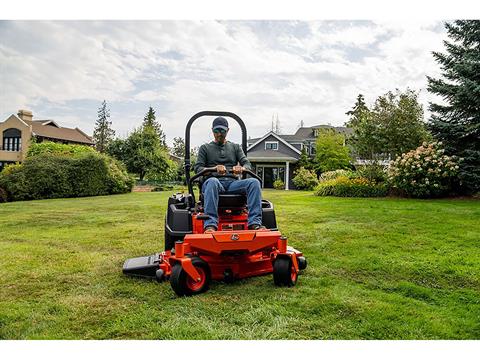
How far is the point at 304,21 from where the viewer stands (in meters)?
3.50

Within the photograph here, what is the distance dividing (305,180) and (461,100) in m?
7.72

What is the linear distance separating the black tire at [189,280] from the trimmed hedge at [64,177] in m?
3.09

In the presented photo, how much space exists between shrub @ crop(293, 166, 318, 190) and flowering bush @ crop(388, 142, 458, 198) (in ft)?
22.2

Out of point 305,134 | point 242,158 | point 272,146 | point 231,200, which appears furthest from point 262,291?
point 305,134

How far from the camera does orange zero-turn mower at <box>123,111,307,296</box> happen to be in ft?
8.15

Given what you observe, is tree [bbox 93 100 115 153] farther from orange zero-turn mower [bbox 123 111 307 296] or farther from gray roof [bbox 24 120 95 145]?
orange zero-turn mower [bbox 123 111 307 296]

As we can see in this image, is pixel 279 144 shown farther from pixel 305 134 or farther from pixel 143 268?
pixel 143 268

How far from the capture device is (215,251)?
2.48 meters

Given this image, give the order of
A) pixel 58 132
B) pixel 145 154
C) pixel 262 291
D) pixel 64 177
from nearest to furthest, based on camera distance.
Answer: pixel 262 291 → pixel 58 132 → pixel 64 177 → pixel 145 154

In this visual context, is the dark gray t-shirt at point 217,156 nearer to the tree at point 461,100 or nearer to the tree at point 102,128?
the tree at point 102,128

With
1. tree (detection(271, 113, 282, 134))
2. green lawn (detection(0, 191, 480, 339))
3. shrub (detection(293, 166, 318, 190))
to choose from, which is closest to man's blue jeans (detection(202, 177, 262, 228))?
green lawn (detection(0, 191, 480, 339))

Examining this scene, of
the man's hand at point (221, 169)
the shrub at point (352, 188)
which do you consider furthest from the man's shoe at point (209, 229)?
the shrub at point (352, 188)
